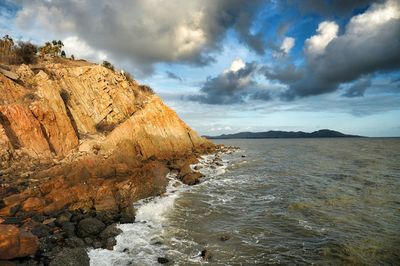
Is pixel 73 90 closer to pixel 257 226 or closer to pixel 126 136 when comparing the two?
pixel 126 136

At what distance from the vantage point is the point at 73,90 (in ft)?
131

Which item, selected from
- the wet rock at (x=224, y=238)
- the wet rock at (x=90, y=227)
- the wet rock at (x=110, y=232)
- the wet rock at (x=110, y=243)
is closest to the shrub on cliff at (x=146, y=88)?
the wet rock at (x=90, y=227)

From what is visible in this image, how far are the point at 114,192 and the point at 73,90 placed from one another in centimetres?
2117

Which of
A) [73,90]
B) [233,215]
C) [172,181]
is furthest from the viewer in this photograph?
[73,90]

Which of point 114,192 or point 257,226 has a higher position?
point 114,192

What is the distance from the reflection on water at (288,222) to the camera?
17.0 meters

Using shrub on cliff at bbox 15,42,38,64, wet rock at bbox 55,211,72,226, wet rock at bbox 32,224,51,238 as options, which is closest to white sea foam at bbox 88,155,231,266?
wet rock at bbox 32,224,51,238

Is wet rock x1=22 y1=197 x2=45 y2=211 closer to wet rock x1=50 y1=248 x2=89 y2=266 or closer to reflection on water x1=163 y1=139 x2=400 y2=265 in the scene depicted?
wet rock x1=50 y1=248 x2=89 y2=266

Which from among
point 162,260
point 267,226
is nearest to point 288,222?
point 267,226

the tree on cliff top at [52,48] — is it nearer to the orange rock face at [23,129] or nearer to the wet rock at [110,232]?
the orange rock face at [23,129]

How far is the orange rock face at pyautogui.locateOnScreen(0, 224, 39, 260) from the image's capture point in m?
13.5

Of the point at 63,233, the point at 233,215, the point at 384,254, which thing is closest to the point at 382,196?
the point at 384,254

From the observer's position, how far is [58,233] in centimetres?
1817

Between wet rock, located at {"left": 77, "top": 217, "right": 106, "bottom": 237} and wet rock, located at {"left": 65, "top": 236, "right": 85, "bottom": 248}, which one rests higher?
wet rock, located at {"left": 77, "top": 217, "right": 106, "bottom": 237}
